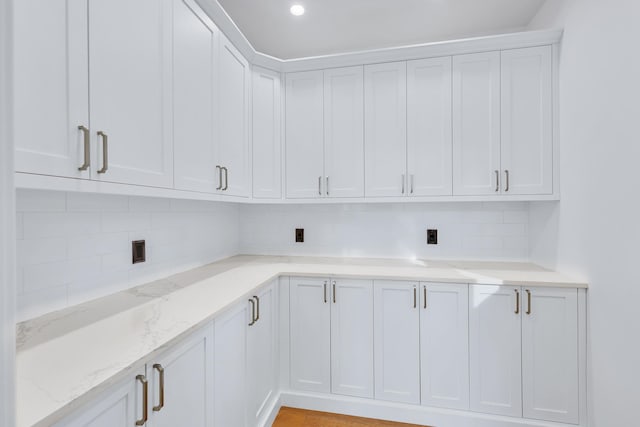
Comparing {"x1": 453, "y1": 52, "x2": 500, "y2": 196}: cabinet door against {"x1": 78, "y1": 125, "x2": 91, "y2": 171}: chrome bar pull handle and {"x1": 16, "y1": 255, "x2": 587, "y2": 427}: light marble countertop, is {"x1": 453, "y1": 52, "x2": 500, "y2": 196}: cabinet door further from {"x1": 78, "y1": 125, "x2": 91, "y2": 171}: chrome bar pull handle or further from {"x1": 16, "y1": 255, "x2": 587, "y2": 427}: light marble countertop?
{"x1": 78, "y1": 125, "x2": 91, "y2": 171}: chrome bar pull handle

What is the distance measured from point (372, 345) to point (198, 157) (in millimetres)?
1548

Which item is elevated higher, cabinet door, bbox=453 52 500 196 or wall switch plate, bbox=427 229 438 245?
cabinet door, bbox=453 52 500 196

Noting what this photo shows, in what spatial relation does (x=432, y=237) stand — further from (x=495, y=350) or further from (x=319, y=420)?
(x=319, y=420)

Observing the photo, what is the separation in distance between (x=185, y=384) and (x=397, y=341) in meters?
1.31

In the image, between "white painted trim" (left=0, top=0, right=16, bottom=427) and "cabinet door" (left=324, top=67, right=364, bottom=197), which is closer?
"white painted trim" (left=0, top=0, right=16, bottom=427)

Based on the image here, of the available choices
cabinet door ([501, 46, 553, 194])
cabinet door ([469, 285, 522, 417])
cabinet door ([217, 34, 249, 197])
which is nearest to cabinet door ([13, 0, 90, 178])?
cabinet door ([217, 34, 249, 197])

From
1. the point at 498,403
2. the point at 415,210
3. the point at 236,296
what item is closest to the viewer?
the point at 236,296

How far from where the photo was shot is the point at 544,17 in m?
2.11

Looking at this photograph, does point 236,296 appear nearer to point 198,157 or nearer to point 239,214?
point 198,157

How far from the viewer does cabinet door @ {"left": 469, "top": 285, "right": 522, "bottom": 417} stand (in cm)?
181

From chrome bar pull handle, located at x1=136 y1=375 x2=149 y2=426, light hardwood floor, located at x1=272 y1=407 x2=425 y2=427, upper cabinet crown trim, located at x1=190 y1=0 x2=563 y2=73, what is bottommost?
light hardwood floor, located at x1=272 y1=407 x2=425 y2=427

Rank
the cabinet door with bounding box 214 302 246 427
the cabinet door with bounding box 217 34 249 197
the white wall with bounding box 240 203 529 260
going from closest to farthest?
1. the cabinet door with bounding box 214 302 246 427
2. the cabinet door with bounding box 217 34 249 197
3. the white wall with bounding box 240 203 529 260

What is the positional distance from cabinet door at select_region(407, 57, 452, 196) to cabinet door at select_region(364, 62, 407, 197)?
0.16 ft

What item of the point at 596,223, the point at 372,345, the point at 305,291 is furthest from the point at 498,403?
the point at 305,291
